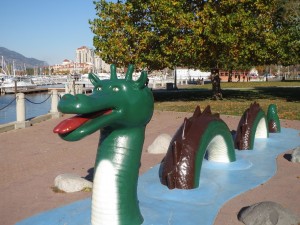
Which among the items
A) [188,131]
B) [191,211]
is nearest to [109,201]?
[191,211]

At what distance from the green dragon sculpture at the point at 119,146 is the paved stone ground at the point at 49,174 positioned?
5.31 feet

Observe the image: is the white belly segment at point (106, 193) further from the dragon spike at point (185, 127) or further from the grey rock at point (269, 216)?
the dragon spike at point (185, 127)

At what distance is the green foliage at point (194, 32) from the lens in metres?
21.2

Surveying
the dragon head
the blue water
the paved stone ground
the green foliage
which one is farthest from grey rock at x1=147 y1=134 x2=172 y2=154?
the green foliage

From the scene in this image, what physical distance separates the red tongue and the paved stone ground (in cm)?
244

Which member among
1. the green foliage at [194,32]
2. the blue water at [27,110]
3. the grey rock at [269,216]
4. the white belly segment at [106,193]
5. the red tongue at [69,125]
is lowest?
the blue water at [27,110]

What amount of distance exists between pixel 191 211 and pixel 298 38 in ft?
61.6

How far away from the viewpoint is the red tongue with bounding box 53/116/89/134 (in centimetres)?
353

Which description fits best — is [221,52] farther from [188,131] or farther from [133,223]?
[133,223]

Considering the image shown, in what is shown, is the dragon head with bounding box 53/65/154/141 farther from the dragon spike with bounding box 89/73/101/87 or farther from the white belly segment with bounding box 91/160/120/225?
the white belly segment with bounding box 91/160/120/225

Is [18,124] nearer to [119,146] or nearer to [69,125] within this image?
[119,146]

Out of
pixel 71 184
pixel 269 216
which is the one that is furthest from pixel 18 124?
pixel 269 216

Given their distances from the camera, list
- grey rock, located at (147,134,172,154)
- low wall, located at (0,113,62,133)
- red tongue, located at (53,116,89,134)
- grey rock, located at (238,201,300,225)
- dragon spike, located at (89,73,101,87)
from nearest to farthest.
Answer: red tongue, located at (53,116,89,134)
dragon spike, located at (89,73,101,87)
grey rock, located at (238,201,300,225)
grey rock, located at (147,134,172,154)
low wall, located at (0,113,62,133)

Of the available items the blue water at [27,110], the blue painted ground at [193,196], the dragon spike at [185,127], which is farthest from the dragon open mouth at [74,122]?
the blue water at [27,110]
